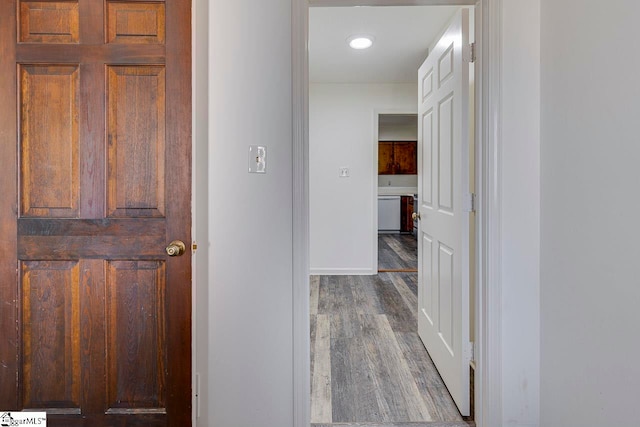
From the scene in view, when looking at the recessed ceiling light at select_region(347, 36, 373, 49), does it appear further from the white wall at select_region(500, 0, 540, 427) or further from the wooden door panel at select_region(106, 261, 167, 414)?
the wooden door panel at select_region(106, 261, 167, 414)

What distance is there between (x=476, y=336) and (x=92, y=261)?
1.59m

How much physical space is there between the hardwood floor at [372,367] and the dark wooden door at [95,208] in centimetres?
77

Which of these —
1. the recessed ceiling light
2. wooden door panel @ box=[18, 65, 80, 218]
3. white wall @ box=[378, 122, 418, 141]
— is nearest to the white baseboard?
the recessed ceiling light

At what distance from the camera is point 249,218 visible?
4.79 feet

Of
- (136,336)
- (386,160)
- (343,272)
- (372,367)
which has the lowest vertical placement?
(372,367)

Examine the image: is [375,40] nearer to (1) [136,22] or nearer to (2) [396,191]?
(1) [136,22]

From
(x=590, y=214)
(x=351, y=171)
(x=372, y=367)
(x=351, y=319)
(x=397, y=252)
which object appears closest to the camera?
(x=590, y=214)

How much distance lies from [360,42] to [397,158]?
5.40 meters

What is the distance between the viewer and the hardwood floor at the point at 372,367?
1.70 meters

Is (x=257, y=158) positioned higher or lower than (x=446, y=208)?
higher

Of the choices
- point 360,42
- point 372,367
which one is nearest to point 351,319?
point 372,367

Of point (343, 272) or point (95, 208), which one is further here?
point (343, 272)

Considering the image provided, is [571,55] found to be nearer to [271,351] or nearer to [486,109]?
[486,109]

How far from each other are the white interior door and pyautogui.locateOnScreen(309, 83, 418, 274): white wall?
180cm
